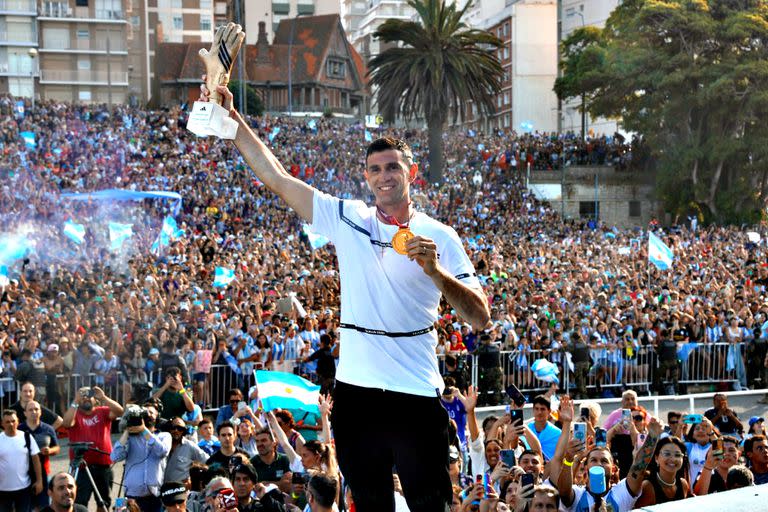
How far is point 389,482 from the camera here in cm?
393

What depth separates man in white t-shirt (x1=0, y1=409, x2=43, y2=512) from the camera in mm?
9930

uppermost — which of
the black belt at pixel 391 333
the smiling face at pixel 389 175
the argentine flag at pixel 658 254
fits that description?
the smiling face at pixel 389 175

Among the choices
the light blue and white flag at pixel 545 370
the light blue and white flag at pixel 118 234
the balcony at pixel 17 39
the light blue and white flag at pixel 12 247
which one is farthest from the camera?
the balcony at pixel 17 39

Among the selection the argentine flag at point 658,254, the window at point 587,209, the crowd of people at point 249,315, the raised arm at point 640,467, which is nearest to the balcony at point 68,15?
the crowd of people at point 249,315

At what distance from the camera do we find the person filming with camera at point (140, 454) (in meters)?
9.89

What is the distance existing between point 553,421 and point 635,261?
18362mm

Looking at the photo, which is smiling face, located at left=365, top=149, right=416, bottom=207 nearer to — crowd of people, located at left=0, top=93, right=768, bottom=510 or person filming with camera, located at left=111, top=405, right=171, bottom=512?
crowd of people, located at left=0, top=93, right=768, bottom=510

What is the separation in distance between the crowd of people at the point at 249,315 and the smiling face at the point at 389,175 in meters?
1.52

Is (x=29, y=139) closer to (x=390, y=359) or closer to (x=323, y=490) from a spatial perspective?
(x=323, y=490)

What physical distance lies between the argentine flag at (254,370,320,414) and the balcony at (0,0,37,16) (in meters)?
74.2

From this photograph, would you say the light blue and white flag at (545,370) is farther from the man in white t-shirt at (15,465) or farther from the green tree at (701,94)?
the green tree at (701,94)

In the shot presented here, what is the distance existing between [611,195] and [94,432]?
139 ft

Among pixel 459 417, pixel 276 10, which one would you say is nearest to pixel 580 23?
pixel 276 10

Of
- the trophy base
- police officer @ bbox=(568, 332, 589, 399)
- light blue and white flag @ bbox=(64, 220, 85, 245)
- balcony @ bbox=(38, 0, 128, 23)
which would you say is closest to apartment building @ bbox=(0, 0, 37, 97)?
balcony @ bbox=(38, 0, 128, 23)
